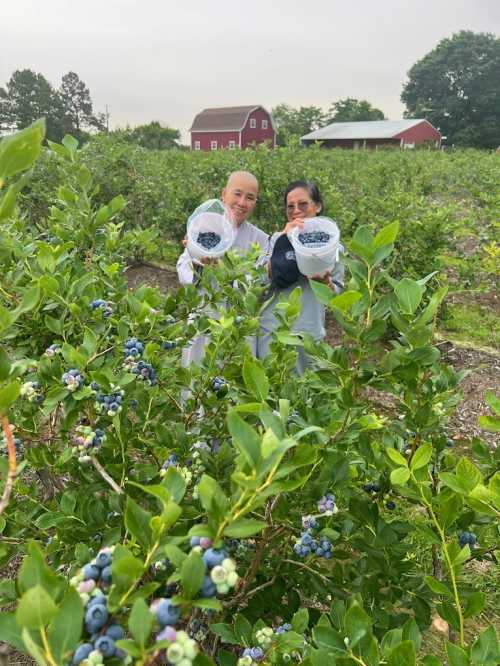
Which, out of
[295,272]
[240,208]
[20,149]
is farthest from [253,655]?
[240,208]

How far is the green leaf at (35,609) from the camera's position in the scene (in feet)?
1.52

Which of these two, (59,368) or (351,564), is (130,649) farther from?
(351,564)

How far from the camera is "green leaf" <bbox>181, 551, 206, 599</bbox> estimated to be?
1.74 ft

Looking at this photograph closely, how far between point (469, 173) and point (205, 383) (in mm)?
13718

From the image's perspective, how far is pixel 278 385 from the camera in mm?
1248

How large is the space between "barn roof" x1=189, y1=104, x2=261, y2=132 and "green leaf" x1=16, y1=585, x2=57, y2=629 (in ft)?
169

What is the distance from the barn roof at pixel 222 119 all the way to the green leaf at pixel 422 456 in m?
51.2

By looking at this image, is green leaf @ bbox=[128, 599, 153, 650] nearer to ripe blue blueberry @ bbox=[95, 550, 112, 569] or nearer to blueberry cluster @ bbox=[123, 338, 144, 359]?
ripe blue blueberry @ bbox=[95, 550, 112, 569]

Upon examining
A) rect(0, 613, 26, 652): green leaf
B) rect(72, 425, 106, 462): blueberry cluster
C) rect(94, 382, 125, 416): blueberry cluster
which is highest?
Result: rect(0, 613, 26, 652): green leaf

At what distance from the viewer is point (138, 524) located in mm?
620

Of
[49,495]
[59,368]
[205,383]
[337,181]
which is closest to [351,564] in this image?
[205,383]

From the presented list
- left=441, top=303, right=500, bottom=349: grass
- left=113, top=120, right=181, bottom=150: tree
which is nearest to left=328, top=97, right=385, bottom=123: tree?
left=113, top=120, right=181, bottom=150: tree

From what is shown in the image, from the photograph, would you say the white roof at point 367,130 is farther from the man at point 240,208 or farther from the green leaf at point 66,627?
the green leaf at point 66,627

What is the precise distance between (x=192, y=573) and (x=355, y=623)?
1.20ft
